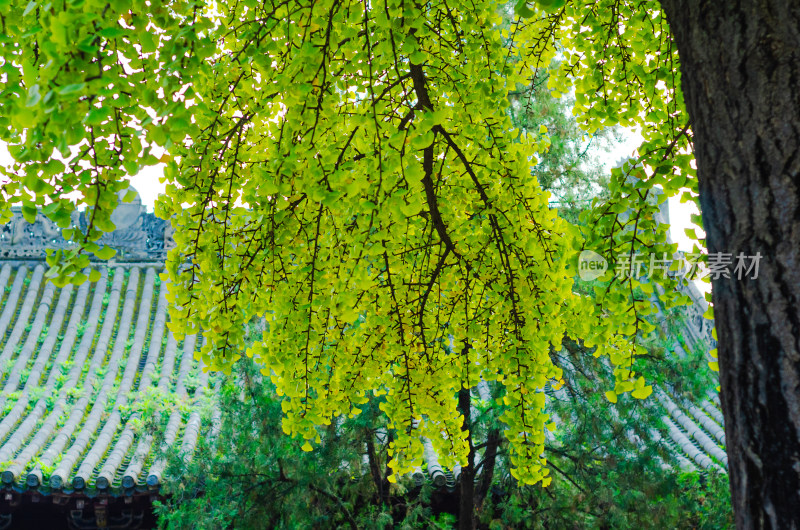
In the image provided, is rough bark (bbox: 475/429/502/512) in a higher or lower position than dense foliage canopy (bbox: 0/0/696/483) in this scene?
lower

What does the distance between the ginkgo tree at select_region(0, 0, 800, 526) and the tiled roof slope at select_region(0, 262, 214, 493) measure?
225 centimetres

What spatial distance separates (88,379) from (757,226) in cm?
580

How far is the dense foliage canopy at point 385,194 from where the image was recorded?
170cm

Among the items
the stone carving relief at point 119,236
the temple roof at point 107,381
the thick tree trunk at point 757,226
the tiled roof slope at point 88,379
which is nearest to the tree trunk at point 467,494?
the temple roof at point 107,381

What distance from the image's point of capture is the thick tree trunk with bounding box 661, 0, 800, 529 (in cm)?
102

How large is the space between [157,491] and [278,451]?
110 centimetres

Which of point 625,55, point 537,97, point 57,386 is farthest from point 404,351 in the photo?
point 57,386

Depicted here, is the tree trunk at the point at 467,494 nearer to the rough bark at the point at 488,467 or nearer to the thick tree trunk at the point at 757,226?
the rough bark at the point at 488,467

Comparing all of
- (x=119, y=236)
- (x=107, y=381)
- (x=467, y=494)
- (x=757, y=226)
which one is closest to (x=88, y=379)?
(x=107, y=381)

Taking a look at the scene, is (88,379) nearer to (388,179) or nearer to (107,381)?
(107,381)

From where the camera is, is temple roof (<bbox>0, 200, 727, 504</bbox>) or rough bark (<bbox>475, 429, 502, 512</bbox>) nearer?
rough bark (<bbox>475, 429, 502, 512</bbox>)

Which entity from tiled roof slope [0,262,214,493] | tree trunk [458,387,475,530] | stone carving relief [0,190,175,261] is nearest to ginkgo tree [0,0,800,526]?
tree trunk [458,387,475,530]

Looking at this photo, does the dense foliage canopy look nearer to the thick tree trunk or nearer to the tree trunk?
the thick tree trunk

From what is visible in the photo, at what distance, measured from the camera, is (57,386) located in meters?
5.68
